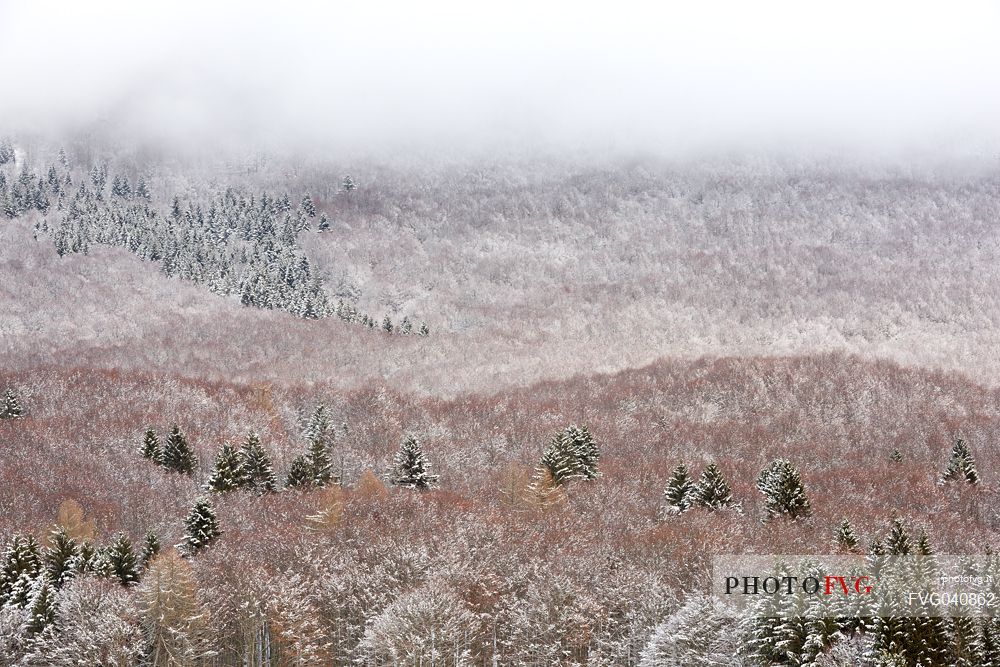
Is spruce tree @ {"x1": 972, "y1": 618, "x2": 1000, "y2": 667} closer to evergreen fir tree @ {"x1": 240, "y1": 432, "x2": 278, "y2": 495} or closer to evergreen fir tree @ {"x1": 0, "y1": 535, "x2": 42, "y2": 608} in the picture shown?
evergreen fir tree @ {"x1": 0, "y1": 535, "x2": 42, "y2": 608}

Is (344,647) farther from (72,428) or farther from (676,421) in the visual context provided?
(676,421)

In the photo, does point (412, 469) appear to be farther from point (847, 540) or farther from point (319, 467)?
point (847, 540)

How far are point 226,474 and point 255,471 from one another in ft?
11.7

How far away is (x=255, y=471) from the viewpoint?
79812mm

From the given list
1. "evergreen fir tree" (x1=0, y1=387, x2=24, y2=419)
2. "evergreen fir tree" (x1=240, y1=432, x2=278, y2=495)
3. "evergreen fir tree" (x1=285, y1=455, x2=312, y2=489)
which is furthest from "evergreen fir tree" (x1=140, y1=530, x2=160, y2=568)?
"evergreen fir tree" (x1=0, y1=387, x2=24, y2=419)

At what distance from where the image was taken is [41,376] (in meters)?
135

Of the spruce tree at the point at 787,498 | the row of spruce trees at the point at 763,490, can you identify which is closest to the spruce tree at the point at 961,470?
the row of spruce trees at the point at 763,490

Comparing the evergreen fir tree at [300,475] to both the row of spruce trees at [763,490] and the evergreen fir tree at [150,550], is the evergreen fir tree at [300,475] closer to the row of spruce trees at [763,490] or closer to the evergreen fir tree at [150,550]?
the evergreen fir tree at [150,550]

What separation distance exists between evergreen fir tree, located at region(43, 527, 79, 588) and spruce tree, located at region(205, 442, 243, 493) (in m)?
19.9

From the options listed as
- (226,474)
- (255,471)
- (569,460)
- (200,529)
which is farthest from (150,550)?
(569,460)

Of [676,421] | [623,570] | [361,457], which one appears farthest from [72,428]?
[676,421]

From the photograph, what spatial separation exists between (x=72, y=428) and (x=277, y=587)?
2555 inches

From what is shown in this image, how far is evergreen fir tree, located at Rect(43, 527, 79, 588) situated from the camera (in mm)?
53719

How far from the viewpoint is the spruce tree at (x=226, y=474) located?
250 ft
